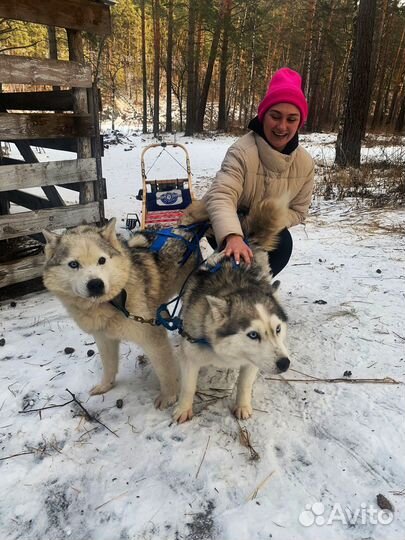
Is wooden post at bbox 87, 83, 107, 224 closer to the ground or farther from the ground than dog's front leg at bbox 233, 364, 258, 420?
farther from the ground

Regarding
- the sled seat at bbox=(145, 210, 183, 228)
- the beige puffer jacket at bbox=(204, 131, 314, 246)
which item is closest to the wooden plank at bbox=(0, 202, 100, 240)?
the sled seat at bbox=(145, 210, 183, 228)

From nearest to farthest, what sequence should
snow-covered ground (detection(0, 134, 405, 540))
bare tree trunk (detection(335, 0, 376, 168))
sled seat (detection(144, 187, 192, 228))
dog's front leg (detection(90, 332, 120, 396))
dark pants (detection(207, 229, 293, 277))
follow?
snow-covered ground (detection(0, 134, 405, 540))
dog's front leg (detection(90, 332, 120, 396))
dark pants (detection(207, 229, 293, 277))
sled seat (detection(144, 187, 192, 228))
bare tree trunk (detection(335, 0, 376, 168))

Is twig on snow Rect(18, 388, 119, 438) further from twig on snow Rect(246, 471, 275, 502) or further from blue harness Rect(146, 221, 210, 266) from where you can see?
blue harness Rect(146, 221, 210, 266)

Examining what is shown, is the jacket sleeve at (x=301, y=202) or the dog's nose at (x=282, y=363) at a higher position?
the jacket sleeve at (x=301, y=202)

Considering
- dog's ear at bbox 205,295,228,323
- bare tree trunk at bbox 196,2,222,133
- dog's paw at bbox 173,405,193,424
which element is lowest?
dog's paw at bbox 173,405,193,424

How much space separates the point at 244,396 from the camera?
242 cm

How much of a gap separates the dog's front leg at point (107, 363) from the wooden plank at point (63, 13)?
3.47 meters

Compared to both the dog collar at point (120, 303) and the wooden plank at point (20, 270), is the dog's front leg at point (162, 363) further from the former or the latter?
the wooden plank at point (20, 270)

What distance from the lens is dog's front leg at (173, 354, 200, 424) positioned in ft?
7.61

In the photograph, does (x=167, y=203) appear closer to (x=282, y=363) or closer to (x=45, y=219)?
(x=45, y=219)

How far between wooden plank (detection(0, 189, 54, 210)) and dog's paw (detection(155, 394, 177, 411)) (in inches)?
155

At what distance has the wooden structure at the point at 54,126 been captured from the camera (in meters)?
3.85

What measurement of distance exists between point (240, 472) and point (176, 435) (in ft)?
1.58

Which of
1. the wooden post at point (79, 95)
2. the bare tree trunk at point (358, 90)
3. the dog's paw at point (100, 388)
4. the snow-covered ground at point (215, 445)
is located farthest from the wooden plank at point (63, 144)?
the bare tree trunk at point (358, 90)
